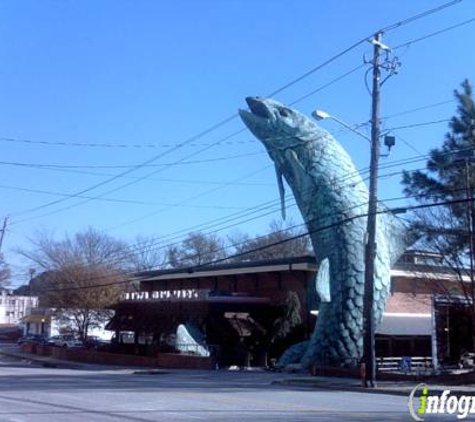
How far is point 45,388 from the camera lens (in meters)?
20.4

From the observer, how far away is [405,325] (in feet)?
124

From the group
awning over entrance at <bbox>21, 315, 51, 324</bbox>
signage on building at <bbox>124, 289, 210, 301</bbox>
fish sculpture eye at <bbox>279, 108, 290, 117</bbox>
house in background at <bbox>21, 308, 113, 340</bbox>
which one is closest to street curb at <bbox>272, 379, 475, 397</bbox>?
fish sculpture eye at <bbox>279, 108, 290, 117</bbox>

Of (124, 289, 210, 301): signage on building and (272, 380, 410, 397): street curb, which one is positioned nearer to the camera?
(272, 380, 410, 397): street curb

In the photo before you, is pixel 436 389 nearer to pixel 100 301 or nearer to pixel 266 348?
pixel 266 348

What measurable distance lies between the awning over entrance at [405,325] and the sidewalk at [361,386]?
400 inches

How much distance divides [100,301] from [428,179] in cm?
2710

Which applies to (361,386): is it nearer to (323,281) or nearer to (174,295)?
(323,281)

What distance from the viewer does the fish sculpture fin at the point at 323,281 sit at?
30641 mm

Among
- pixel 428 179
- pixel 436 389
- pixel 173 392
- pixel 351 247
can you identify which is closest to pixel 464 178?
pixel 428 179

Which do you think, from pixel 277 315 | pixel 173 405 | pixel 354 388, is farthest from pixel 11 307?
pixel 173 405

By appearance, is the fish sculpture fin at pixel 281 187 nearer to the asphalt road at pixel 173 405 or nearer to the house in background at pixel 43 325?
the asphalt road at pixel 173 405

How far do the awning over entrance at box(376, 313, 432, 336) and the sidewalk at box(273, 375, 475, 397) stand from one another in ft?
33.3

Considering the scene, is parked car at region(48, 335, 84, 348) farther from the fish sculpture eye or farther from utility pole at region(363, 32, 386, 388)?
utility pole at region(363, 32, 386, 388)

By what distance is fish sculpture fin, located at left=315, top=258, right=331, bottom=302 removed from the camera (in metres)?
30.6
